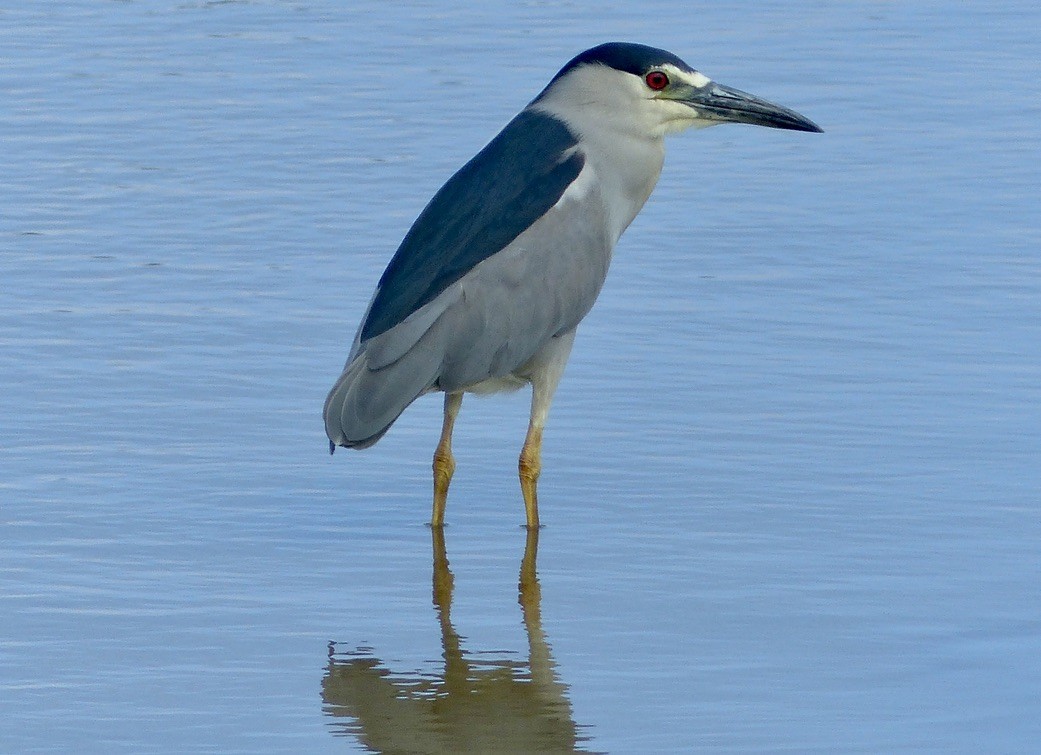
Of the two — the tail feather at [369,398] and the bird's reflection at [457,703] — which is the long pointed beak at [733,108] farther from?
the bird's reflection at [457,703]

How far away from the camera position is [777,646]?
4941 millimetres

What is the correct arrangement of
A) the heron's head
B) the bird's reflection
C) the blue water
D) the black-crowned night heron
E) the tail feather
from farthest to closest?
the heron's head
the black-crowned night heron
the tail feather
the blue water
the bird's reflection

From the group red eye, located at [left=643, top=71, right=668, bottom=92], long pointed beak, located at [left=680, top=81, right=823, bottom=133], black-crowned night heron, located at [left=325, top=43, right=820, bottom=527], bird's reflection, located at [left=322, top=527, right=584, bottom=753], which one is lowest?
bird's reflection, located at [left=322, top=527, right=584, bottom=753]

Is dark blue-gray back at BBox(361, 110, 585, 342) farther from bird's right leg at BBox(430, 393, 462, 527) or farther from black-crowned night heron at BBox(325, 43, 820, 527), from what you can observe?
bird's right leg at BBox(430, 393, 462, 527)

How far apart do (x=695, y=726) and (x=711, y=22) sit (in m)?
8.60

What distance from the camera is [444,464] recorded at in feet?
19.9

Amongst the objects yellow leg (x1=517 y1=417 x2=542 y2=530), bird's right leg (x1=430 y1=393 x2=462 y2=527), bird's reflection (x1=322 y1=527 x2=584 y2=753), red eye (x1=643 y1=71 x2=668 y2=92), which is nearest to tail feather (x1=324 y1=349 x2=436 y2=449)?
bird's right leg (x1=430 y1=393 x2=462 y2=527)

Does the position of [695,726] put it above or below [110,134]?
below

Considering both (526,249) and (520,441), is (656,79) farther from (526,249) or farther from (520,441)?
(520,441)

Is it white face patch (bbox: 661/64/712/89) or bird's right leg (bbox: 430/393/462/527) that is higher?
white face patch (bbox: 661/64/712/89)

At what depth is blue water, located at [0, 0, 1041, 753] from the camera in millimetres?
4684

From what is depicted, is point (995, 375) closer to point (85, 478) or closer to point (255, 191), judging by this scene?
point (85, 478)

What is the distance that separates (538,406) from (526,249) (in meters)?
0.48

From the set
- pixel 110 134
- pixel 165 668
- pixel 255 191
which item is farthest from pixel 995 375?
pixel 110 134
